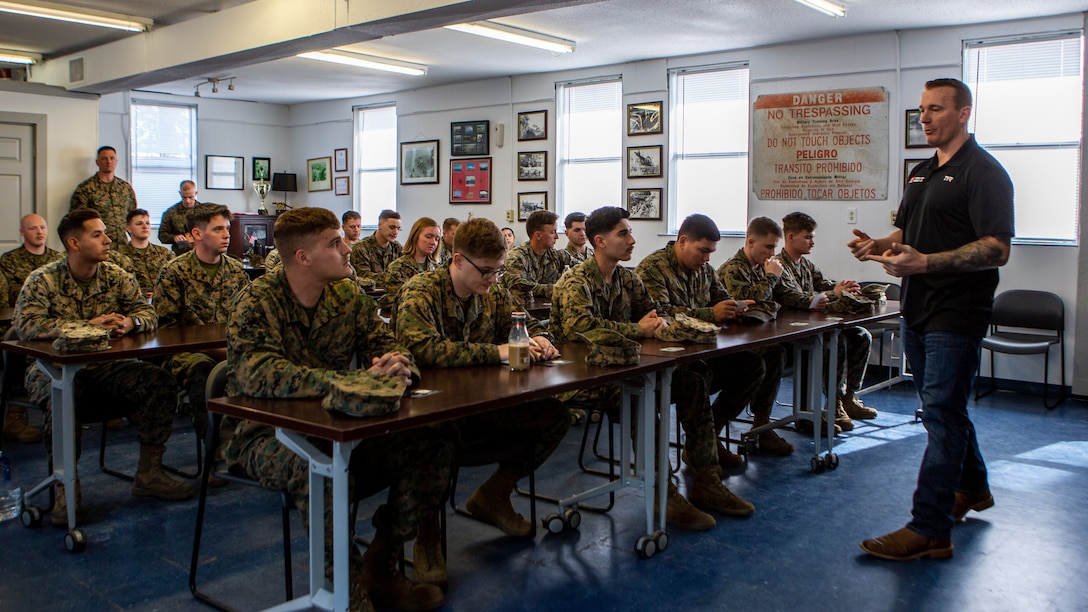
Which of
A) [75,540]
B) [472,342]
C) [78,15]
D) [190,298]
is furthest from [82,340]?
[78,15]

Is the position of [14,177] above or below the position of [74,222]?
above

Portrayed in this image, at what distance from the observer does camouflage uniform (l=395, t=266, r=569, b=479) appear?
322 centimetres

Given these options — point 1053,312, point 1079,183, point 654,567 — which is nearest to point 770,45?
point 1079,183

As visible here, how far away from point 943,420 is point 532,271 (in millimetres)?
4083

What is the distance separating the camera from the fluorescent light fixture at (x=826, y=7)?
6494 millimetres

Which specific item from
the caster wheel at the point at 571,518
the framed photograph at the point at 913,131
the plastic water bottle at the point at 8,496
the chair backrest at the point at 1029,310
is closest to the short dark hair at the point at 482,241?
the caster wheel at the point at 571,518

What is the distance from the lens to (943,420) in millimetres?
3295

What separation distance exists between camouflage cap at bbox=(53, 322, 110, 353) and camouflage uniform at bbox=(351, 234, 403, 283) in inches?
158

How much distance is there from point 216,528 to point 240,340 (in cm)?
141

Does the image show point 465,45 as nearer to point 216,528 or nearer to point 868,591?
point 216,528

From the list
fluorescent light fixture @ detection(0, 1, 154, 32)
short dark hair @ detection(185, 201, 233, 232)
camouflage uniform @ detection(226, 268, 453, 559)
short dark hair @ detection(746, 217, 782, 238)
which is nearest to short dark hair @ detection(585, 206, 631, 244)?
camouflage uniform @ detection(226, 268, 453, 559)

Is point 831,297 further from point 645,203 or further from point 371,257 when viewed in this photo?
point 371,257

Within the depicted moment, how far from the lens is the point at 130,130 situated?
11.4m

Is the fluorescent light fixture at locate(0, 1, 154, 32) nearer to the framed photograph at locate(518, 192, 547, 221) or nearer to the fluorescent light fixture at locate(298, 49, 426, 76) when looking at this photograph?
the fluorescent light fixture at locate(298, 49, 426, 76)
